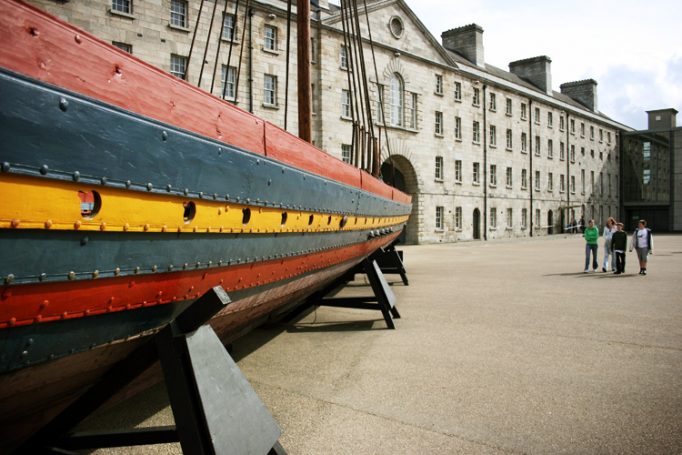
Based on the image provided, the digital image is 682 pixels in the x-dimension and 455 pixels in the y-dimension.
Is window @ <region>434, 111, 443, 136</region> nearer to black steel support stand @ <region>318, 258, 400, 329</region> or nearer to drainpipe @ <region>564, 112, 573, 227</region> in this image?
drainpipe @ <region>564, 112, 573, 227</region>

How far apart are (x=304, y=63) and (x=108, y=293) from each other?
4723 mm

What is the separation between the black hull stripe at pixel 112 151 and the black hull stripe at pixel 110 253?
219 mm

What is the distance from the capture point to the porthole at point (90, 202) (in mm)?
1808

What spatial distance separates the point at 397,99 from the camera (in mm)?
27656

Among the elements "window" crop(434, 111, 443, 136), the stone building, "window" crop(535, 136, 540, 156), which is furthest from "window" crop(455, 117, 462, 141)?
"window" crop(535, 136, 540, 156)

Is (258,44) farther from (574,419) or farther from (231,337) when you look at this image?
(574,419)

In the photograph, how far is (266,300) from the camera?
143 inches

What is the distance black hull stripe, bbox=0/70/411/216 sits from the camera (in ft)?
5.17

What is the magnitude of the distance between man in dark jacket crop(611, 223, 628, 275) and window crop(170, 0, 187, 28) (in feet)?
57.0

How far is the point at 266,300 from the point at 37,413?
1.69m

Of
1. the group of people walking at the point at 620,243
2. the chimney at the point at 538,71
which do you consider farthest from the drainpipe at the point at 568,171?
the group of people walking at the point at 620,243

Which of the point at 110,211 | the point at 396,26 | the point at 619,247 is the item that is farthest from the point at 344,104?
the point at 110,211

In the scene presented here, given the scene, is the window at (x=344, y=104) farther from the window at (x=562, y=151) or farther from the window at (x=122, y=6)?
the window at (x=562, y=151)

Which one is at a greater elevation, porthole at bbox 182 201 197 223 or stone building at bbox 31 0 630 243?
stone building at bbox 31 0 630 243
